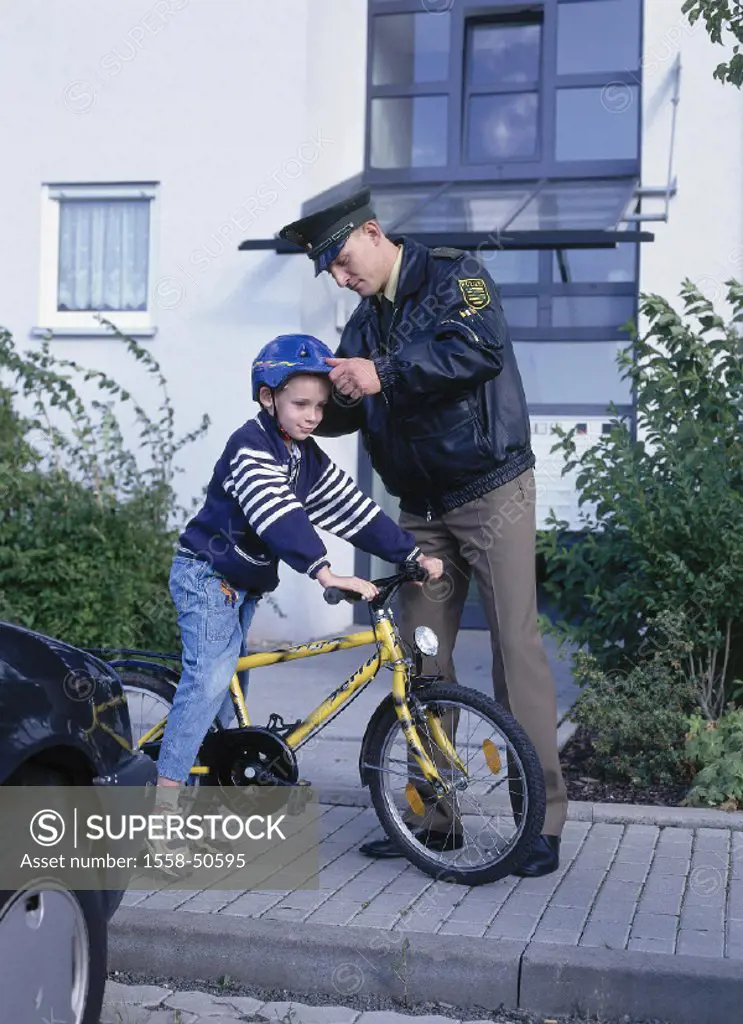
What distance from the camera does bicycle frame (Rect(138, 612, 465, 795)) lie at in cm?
449

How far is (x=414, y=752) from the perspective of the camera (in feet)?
14.8

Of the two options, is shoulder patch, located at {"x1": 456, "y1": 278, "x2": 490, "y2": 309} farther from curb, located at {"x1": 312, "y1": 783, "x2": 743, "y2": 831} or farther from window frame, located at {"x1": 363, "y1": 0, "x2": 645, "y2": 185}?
window frame, located at {"x1": 363, "y1": 0, "x2": 645, "y2": 185}

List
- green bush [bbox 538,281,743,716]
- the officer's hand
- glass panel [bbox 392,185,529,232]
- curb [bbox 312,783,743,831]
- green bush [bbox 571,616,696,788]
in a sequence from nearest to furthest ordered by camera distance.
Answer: the officer's hand → curb [bbox 312,783,743,831] → green bush [bbox 571,616,696,788] → green bush [bbox 538,281,743,716] → glass panel [bbox 392,185,529,232]

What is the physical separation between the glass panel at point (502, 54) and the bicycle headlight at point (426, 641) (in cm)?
830

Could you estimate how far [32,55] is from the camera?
36.8 feet

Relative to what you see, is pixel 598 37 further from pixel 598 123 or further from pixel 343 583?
pixel 343 583

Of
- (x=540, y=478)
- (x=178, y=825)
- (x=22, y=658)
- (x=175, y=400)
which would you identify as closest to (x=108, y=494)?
(x=175, y=400)

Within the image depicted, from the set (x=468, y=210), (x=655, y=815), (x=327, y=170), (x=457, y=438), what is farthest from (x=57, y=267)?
(x=655, y=815)

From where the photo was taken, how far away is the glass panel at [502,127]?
11.6 meters

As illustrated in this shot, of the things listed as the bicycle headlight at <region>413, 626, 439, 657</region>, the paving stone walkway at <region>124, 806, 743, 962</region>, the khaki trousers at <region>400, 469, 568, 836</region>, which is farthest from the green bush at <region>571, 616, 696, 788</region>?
the bicycle headlight at <region>413, 626, 439, 657</region>

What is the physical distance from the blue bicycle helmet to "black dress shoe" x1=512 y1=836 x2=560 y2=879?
1.69m

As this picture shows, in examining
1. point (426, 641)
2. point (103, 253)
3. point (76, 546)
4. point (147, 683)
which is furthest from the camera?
point (103, 253)

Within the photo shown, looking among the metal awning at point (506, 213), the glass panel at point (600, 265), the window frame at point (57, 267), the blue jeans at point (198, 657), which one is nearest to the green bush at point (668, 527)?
the blue jeans at point (198, 657)

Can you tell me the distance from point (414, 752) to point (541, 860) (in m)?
0.55
